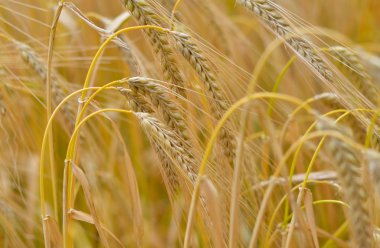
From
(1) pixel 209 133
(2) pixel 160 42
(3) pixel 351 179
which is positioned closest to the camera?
(3) pixel 351 179

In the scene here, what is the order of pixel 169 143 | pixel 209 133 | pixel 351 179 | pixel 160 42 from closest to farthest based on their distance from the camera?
1. pixel 351 179
2. pixel 169 143
3. pixel 160 42
4. pixel 209 133

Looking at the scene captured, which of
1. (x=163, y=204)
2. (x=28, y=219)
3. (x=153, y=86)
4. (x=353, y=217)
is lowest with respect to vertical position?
(x=163, y=204)

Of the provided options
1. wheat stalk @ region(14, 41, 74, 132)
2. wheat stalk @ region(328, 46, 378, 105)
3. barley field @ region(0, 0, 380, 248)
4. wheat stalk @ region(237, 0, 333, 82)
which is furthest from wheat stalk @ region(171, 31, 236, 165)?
wheat stalk @ region(14, 41, 74, 132)

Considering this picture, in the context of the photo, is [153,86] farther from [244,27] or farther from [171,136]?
[244,27]

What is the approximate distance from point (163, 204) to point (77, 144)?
989 mm

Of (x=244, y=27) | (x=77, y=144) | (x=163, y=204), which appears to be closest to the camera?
(x=77, y=144)

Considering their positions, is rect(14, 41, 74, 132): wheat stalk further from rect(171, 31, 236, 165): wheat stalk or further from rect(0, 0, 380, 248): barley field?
rect(171, 31, 236, 165): wheat stalk

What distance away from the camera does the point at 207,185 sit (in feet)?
2.59

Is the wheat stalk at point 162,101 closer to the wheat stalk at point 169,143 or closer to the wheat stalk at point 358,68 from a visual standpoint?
the wheat stalk at point 169,143

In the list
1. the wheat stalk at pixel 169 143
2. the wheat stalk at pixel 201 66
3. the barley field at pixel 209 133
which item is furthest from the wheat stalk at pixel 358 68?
the wheat stalk at pixel 169 143

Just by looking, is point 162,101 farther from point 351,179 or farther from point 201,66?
point 351,179

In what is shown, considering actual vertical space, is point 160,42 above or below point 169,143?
above

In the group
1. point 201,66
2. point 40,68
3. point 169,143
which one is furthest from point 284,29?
point 40,68

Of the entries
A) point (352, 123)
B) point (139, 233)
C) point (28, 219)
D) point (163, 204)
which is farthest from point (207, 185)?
point (163, 204)
